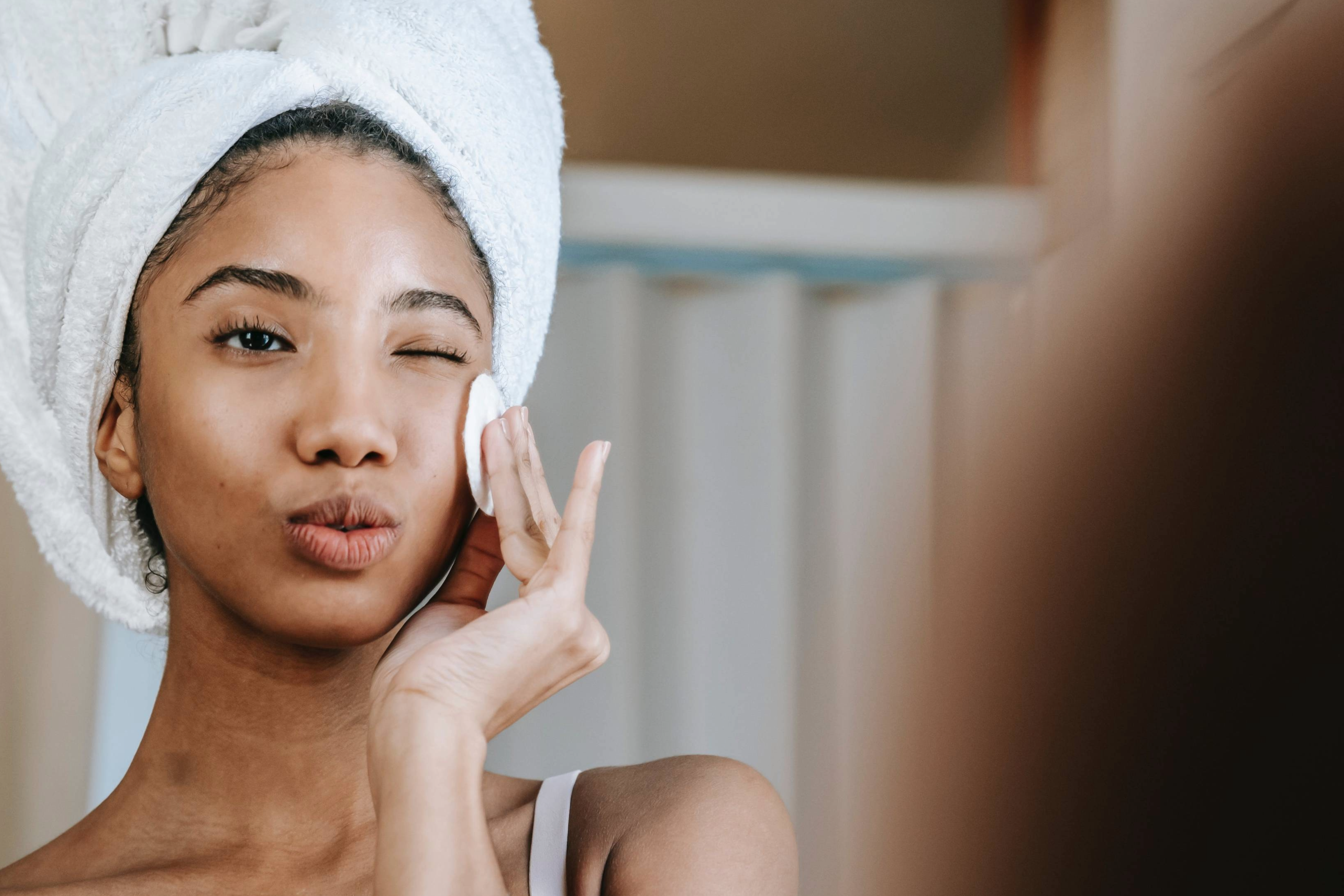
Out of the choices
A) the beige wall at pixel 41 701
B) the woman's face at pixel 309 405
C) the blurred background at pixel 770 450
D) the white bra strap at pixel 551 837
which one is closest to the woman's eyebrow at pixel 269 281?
the woman's face at pixel 309 405

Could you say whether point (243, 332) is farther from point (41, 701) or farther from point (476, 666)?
point (41, 701)

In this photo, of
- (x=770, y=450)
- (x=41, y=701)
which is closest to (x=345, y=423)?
(x=770, y=450)

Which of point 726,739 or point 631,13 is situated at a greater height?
point 631,13

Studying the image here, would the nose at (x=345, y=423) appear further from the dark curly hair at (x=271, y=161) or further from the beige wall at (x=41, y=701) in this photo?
the beige wall at (x=41, y=701)

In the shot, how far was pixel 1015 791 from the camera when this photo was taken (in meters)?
1.29

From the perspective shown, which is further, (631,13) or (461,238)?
(631,13)

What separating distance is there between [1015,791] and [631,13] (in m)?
1.17

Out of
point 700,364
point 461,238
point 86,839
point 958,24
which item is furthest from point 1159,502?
point 86,839

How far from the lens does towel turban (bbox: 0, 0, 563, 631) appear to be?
31.8 inches

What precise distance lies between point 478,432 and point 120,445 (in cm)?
31

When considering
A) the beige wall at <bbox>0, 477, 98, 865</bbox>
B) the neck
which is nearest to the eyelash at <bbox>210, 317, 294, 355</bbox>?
the neck

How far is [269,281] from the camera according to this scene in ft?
2.46

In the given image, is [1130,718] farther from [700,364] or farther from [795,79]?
[795,79]

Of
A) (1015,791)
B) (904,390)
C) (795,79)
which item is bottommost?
(1015,791)
